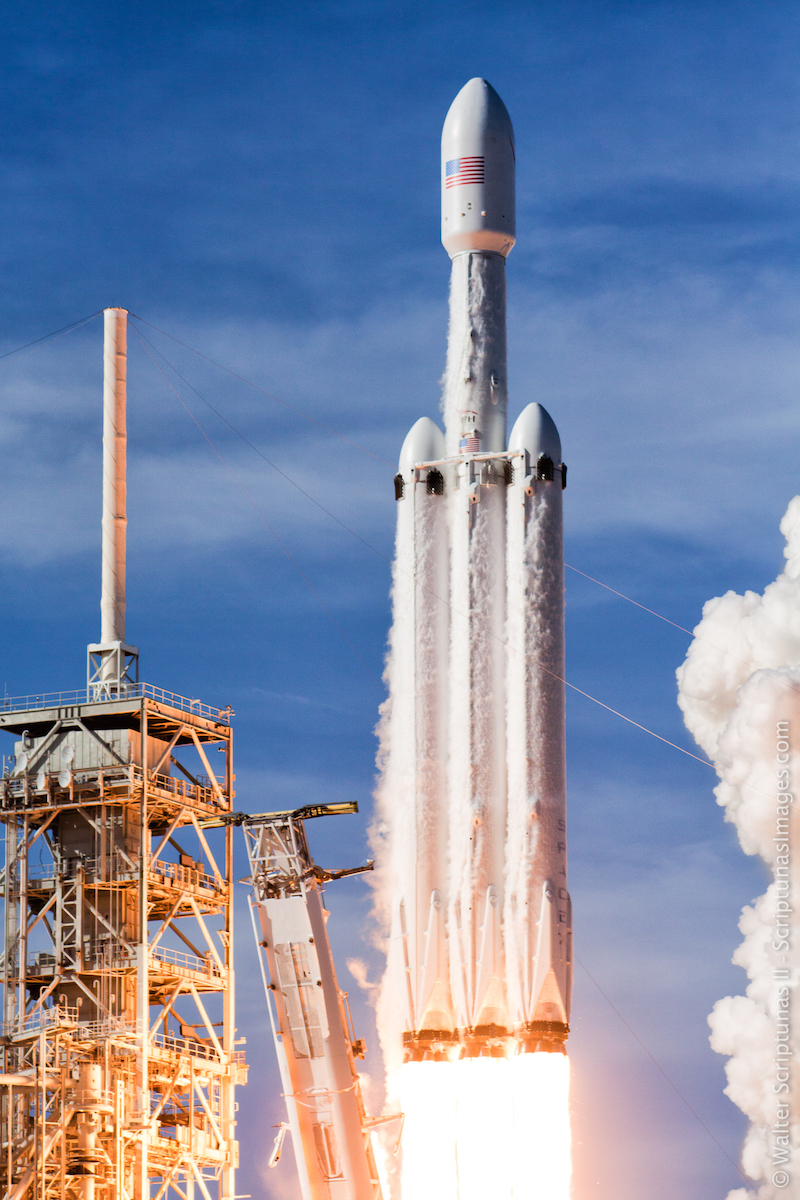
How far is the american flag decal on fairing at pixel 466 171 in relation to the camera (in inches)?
3022

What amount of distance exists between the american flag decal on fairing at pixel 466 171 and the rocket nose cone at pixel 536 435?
Answer: 24.9 ft

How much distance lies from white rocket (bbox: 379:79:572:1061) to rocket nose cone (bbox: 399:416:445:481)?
0.22 ft

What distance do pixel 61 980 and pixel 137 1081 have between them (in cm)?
468

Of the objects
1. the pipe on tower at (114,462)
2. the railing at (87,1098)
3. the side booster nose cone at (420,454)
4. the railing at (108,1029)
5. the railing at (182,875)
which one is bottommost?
the railing at (87,1098)

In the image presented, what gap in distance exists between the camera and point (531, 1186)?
69312 mm

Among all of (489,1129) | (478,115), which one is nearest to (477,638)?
(489,1129)

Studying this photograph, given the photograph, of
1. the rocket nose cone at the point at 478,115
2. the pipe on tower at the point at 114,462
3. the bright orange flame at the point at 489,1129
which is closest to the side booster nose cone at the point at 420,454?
the rocket nose cone at the point at 478,115

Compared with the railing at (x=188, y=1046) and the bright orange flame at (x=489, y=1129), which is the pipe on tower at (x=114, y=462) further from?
the bright orange flame at (x=489, y=1129)

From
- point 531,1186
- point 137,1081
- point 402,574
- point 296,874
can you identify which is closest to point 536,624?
point 402,574

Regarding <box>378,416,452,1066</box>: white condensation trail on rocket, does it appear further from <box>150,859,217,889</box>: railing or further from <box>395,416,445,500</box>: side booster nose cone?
<box>150,859,217,889</box>: railing

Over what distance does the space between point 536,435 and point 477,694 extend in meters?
7.88

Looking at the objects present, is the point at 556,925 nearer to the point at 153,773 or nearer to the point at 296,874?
the point at 296,874

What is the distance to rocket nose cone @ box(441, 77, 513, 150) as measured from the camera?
76688 millimetres

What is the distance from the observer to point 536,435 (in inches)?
2911
